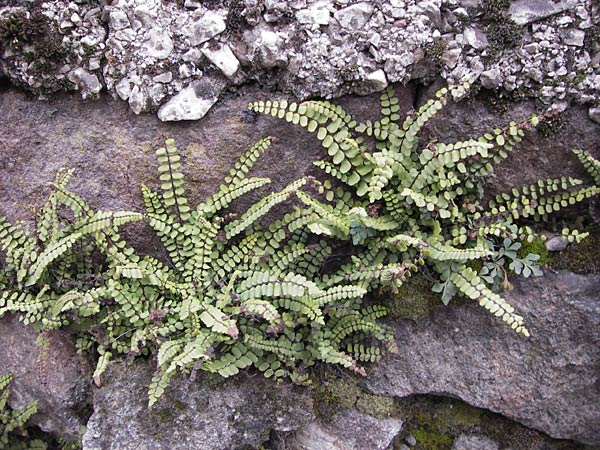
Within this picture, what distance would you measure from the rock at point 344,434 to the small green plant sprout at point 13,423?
2.56 meters

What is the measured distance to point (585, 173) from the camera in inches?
164

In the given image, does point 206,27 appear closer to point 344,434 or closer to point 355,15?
point 355,15

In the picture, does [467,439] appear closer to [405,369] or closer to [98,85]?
[405,369]

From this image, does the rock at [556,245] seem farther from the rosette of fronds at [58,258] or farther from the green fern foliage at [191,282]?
the rosette of fronds at [58,258]

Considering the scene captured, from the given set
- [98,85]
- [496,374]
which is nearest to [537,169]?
[496,374]

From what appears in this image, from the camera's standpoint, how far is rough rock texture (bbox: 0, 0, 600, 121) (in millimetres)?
3848

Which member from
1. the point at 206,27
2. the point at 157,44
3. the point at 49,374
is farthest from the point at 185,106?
the point at 49,374

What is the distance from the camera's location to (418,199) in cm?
388

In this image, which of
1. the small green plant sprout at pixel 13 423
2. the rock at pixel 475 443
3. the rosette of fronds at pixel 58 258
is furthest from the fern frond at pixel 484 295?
the small green plant sprout at pixel 13 423

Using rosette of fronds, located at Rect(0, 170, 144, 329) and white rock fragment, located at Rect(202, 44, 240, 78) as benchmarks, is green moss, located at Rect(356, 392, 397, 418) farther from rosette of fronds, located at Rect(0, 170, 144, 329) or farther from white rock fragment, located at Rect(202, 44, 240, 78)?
white rock fragment, located at Rect(202, 44, 240, 78)

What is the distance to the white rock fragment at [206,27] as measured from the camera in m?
3.92

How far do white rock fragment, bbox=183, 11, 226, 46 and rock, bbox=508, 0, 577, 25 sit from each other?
229 centimetres

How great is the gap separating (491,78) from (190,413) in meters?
3.63

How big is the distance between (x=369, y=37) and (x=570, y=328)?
2942 mm
